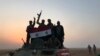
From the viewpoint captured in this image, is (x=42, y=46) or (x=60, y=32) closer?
(x=42, y=46)

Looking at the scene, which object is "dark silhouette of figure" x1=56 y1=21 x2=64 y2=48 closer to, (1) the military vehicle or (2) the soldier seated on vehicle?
(1) the military vehicle

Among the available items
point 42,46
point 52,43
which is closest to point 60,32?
point 52,43

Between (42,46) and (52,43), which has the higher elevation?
(52,43)

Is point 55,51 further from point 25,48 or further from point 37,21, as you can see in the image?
point 37,21

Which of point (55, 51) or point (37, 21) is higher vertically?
point (37, 21)

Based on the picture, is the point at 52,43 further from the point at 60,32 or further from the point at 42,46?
the point at 60,32

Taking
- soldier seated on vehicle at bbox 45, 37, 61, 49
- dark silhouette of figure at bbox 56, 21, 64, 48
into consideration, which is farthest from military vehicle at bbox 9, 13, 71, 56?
dark silhouette of figure at bbox 56, 21, 64, 48

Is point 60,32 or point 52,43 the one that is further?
point 60,32

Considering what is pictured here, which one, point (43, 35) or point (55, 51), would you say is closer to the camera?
point (55, 51)

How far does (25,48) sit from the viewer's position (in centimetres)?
2112

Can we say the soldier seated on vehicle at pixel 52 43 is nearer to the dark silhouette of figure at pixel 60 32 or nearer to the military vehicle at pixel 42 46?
the military vehicle at pixel 42 46

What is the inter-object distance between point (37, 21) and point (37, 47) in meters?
2.77

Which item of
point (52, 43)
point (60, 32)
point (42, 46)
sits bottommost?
point (42, 46)

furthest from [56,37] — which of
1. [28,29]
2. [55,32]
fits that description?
[28,29]
